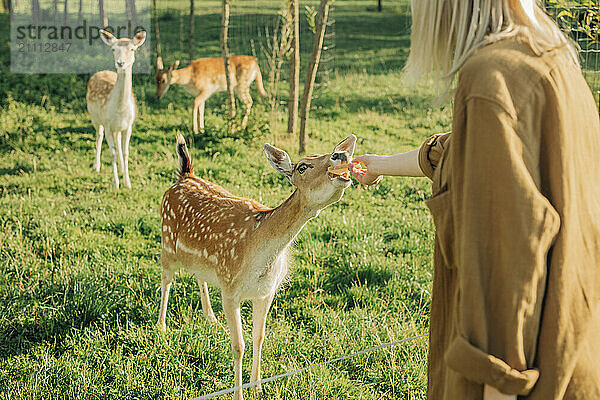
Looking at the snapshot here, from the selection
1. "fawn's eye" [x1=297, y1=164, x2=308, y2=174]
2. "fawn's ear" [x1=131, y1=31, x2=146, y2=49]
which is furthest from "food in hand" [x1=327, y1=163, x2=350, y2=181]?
"fawn's ear" [x1=131, y1=31, x2=146, y2=49]

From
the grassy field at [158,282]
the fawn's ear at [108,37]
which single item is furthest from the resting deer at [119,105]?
the grassy field at [158,282]

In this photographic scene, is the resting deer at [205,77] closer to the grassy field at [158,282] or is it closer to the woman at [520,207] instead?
the grassy field at [158,282]

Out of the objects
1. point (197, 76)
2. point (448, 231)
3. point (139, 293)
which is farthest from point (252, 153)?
point (448, 231)

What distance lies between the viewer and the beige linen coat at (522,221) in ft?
4.68

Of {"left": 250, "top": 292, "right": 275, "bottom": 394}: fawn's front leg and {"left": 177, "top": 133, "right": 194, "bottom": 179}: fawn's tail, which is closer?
{"left": 250, "top": 292, "right": 275, "bottom": 394}: fawn's front leg

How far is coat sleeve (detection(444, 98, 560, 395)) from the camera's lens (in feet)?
Answer: 4.66

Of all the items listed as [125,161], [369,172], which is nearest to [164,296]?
[369,172]

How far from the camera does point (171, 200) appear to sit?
4.42 meters

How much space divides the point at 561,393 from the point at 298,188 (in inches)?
74.0

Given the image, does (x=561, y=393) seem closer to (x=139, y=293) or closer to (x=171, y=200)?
(x=171, y=200)

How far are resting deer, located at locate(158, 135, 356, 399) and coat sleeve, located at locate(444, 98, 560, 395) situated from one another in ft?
4.91

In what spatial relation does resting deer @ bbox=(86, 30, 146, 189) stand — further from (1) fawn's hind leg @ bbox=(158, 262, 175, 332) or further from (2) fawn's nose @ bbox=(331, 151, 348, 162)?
(2) fawn's nose @ bbox=(331, 151, 348, 162)

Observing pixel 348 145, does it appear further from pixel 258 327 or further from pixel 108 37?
pixel 108 37

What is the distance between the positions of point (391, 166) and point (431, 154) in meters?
0.29
